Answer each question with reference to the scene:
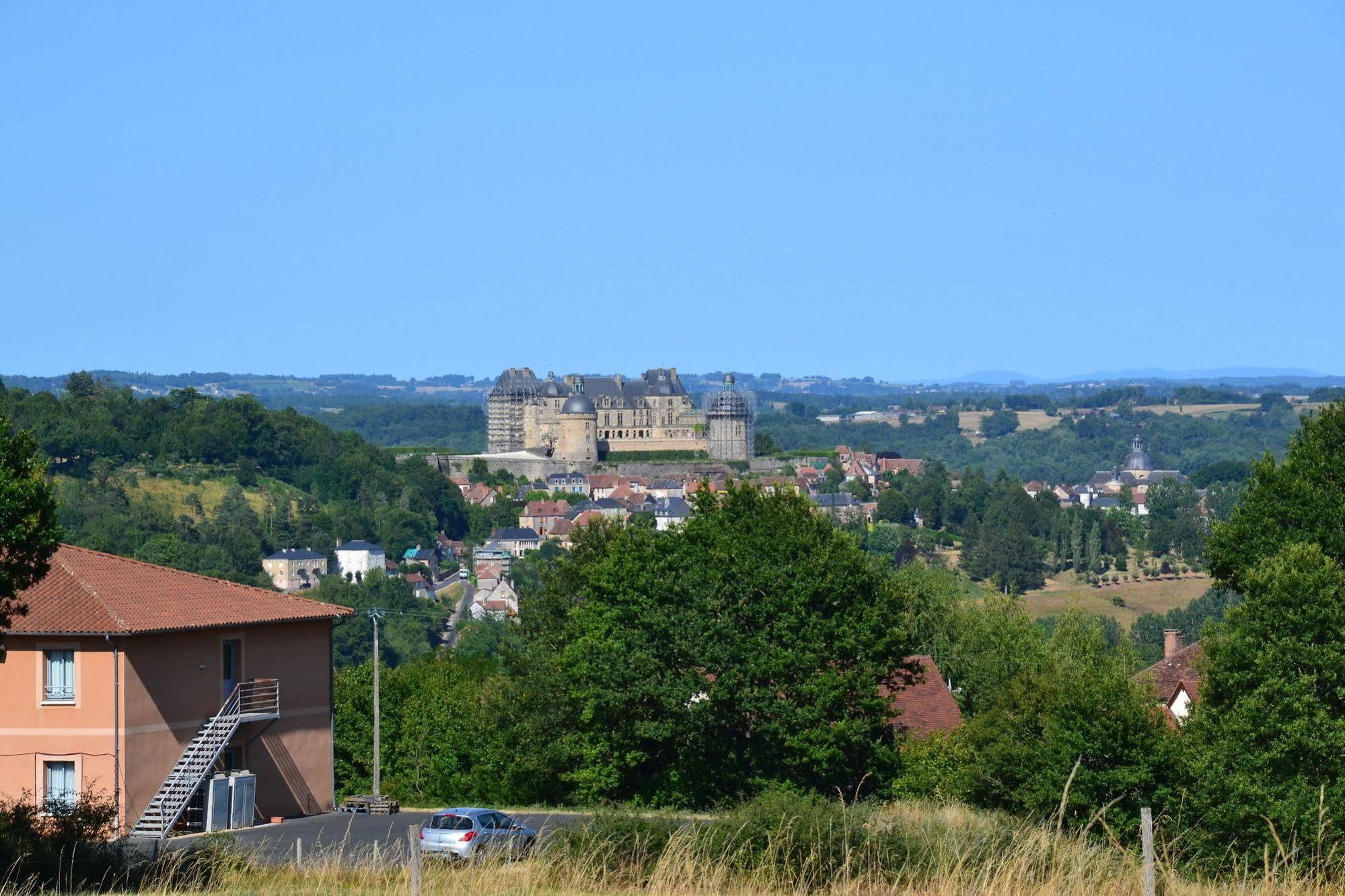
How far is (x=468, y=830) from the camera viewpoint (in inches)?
776

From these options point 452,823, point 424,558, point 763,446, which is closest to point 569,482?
point 424,558

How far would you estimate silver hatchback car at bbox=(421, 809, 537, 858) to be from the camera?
18.2 m

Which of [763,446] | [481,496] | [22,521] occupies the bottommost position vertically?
[481,496]

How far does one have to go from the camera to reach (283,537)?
138 meters

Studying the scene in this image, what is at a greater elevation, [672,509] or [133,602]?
[133,602]

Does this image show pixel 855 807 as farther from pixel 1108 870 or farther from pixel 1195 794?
pixel 1195 794

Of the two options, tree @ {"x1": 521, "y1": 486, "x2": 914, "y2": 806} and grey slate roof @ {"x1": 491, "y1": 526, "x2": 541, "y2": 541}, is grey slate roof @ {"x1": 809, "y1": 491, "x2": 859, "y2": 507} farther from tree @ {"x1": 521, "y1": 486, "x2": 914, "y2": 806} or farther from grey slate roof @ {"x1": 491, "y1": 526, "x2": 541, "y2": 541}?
tree @ {"x1": 521, "y1": 486, "x2": 914, "y2": 806}

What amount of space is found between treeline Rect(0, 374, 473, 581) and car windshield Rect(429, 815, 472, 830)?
9724 centimetres

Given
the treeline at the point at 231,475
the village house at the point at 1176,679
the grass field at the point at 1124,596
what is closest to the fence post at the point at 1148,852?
the village house at the point at 1176,679

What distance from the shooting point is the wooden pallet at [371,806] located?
26.2m

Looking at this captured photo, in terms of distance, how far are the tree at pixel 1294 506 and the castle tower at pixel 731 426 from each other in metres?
147

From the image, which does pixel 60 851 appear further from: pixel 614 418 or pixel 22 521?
pixel 614 418

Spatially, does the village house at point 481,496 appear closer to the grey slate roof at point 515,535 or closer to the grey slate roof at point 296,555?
the grey slate roof at point 515,535

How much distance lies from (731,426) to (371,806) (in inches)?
5762
